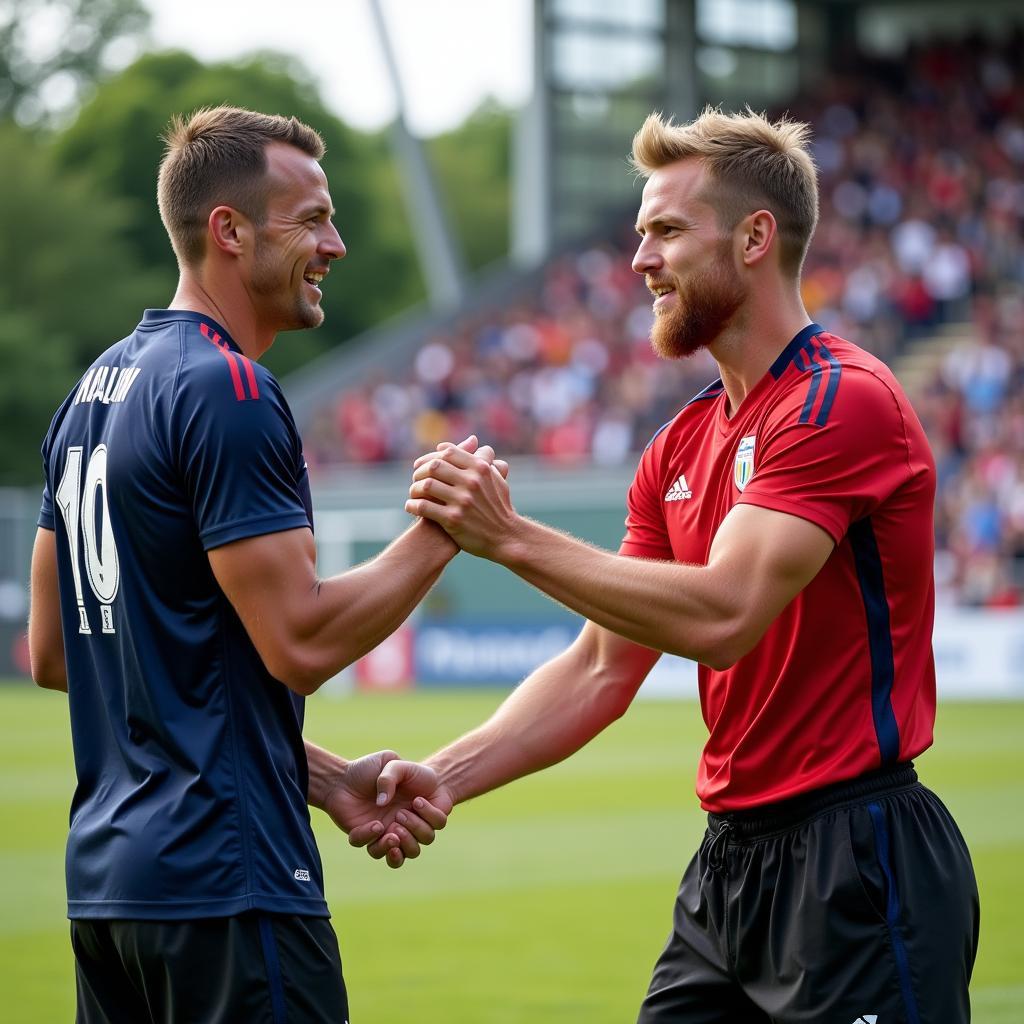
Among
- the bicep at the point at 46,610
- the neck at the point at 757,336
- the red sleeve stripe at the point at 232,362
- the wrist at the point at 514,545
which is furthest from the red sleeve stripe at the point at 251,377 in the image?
the neck at the point at 757,336

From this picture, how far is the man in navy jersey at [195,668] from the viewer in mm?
3492

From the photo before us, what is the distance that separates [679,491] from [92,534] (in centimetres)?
147

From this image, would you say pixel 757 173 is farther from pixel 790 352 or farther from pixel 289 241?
pixel 289 241

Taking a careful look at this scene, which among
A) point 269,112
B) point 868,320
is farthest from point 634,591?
point 269,112

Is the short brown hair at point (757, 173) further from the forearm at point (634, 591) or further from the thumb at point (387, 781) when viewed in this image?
the thumb at point (387, 781)

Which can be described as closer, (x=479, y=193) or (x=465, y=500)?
(x=465, y=500)

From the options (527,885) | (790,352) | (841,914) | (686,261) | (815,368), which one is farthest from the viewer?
(527,885)

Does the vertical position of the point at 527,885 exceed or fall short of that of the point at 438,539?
it falls short

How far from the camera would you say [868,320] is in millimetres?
27453

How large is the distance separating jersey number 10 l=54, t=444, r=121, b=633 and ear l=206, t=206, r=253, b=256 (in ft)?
1.76

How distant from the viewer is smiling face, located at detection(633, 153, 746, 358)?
4.29 m

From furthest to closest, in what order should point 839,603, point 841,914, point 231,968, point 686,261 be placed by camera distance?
point 686,261
point 839,603
point 841,914
point 231,968

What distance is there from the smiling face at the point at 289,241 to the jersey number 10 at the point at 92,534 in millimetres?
545

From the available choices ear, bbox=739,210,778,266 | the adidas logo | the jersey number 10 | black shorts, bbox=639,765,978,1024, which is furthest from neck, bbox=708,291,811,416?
the jersey number 10
